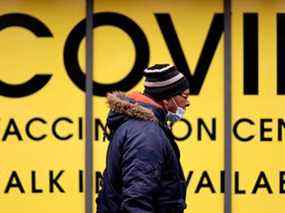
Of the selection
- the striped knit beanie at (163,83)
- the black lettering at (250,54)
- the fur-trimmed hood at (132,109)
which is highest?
the black lettering at (250,54)

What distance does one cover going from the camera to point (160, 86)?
3.79m

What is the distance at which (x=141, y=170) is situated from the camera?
11.3 ft

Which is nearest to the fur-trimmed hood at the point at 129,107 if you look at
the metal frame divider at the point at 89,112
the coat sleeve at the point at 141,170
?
the coat sleeve at the point at 141,170

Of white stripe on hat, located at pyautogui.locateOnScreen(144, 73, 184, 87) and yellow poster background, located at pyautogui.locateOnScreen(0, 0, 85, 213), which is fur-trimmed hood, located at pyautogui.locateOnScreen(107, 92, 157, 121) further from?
yellow poster background, located at pyautogui.locateOnScreen(0, 0, 85, 213)

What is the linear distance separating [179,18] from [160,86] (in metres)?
2.91

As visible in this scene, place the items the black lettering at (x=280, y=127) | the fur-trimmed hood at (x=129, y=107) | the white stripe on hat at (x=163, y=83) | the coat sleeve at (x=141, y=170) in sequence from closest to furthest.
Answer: the coat sleeve at (x=141, y=170) < the fur-trimmed hood at (x=129, y=107) < the white stripe on hat at (x=163, y=83) < the black lettering at (x=280, y=127)

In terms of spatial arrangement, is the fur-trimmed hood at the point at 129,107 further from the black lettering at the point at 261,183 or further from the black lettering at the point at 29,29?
the black lettering at the point at 261,183

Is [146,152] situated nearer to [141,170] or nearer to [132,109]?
[141,170]

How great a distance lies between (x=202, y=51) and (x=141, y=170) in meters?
3.30

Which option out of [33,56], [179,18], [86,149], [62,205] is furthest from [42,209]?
[179,18]

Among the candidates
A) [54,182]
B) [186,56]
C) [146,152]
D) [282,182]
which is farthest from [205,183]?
[146,152]

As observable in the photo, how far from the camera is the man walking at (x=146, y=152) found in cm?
346

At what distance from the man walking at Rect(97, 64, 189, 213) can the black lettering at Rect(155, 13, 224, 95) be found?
9.01 ft

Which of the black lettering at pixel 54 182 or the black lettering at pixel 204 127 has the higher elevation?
the black lettering at pixel 204 127
